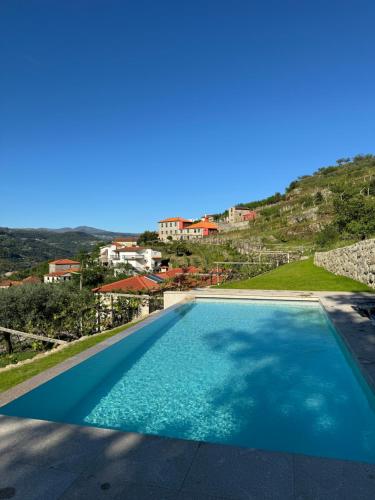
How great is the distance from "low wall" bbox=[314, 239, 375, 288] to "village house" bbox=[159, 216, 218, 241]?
51.7m

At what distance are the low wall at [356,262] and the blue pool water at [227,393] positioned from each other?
4.91 meters

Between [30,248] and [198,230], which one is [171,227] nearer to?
[198,230]

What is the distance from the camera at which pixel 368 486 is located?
6.75ft

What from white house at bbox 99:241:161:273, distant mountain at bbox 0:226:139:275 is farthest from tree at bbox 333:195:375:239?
distant mountain at bbox 0:226:139:275

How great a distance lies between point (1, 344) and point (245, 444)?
14516mm

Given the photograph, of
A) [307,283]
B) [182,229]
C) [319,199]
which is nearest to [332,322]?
[307,283]

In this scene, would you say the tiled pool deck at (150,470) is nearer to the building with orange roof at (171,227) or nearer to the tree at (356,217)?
the tree at (356,217)

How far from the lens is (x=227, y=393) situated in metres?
4.16

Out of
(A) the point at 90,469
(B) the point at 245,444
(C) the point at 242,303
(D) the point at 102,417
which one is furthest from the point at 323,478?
(C) the point at 242,303

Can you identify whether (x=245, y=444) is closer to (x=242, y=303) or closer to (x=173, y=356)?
(x=173, y=356)

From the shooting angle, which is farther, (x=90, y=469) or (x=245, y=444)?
(x=245, y=444)

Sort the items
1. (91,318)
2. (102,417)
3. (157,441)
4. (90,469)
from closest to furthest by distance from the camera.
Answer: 1. (90,469)
2. (157,441)
3. (102,417)
4. (91,318)

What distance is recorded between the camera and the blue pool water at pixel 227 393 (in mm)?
3193

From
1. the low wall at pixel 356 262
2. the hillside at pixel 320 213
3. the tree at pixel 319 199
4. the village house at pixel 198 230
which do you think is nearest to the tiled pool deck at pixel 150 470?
the low wall at pixel 356 262
